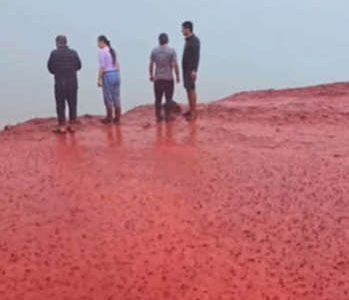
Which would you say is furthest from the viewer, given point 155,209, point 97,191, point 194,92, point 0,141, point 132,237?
point 194,92

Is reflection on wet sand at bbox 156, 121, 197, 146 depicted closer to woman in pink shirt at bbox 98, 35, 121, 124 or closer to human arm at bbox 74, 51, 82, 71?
woman in pink shirt at bbox 98, 35, 121, 124

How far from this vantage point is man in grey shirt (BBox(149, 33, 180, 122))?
1490 centimetres

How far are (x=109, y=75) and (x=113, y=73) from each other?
75 mm

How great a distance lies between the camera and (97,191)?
33.9 feet

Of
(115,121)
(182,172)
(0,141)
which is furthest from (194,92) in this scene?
(182,172)

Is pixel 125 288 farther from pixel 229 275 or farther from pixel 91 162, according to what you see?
pixel 91 162

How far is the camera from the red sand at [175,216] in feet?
25.9

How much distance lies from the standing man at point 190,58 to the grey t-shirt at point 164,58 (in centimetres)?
24

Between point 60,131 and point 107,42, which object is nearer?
point 60,131

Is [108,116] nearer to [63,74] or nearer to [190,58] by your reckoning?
[63,74]

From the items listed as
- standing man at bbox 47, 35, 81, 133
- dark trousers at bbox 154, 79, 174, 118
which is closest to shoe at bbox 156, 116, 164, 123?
dark trousers at bbox 154, 79, 174, 118

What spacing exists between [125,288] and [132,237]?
3.40 feet

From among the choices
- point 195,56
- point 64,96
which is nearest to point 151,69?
point 195,56

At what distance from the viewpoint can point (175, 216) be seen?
369 inches
